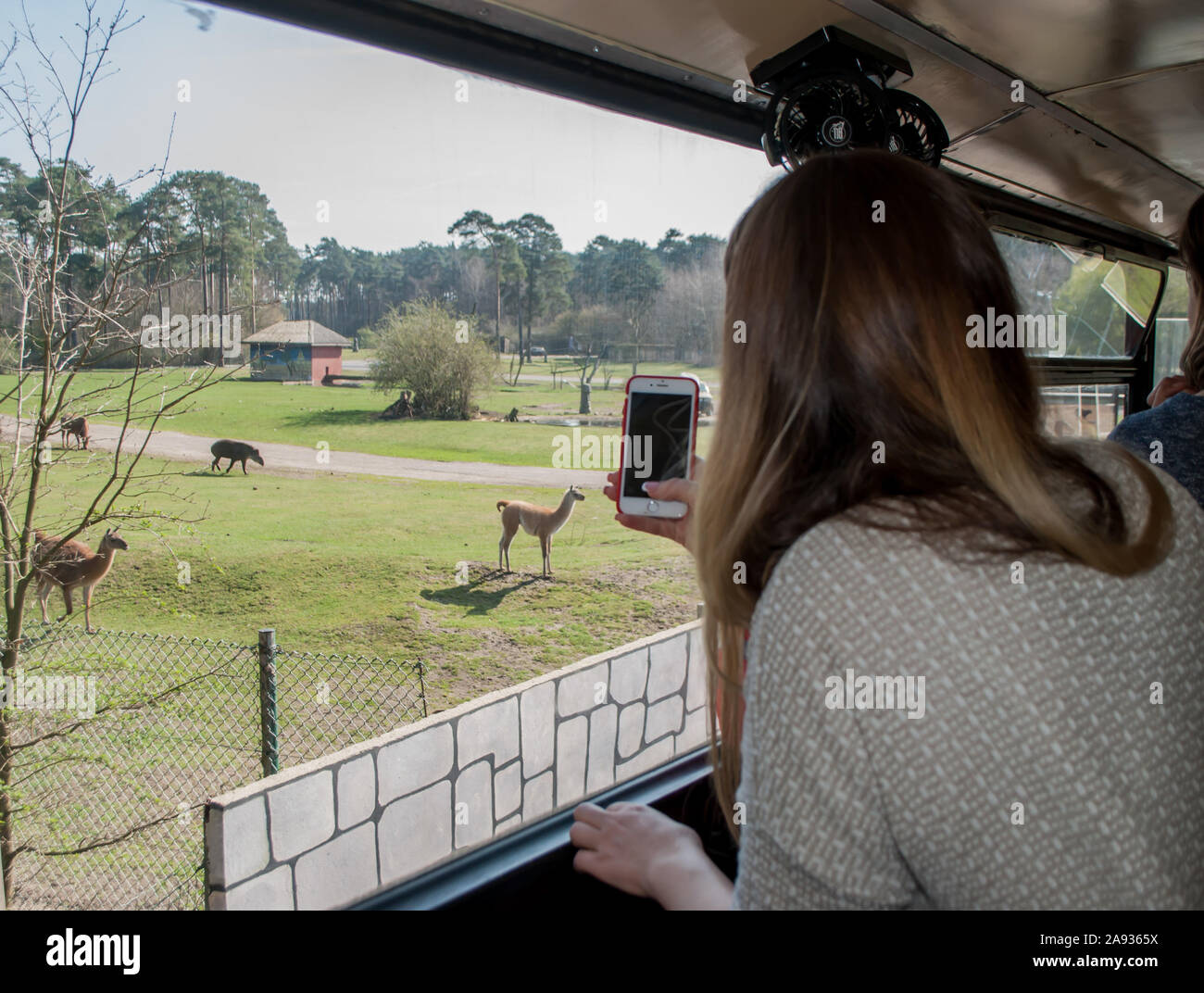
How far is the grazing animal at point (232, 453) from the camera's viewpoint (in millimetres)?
1572

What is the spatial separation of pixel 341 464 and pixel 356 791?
685 millimetres

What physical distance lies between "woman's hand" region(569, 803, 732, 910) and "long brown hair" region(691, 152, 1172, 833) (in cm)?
35

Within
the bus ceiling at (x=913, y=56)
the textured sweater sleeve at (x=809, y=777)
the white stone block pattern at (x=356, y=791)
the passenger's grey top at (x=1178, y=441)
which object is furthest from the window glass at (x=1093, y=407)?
the textured sweater sleeve at (x=809, y=777)

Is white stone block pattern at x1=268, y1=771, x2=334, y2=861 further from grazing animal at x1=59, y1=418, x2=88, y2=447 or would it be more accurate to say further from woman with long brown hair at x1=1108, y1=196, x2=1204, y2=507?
woman with long brown hair at x1=1108, y1=196, x2=1204, y2=507

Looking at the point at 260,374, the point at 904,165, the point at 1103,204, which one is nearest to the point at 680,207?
the point at 260,374

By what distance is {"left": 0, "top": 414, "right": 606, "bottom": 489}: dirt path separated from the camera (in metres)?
1.47

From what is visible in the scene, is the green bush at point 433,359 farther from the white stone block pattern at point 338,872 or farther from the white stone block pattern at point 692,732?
the white stone block pattern at point 692,732

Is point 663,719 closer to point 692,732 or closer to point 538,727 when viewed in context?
point 692,732

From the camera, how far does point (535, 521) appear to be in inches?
80.8

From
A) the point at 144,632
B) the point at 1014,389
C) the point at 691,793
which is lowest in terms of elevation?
the point at 691,793

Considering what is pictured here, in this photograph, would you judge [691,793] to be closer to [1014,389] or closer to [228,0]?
[1014,389]

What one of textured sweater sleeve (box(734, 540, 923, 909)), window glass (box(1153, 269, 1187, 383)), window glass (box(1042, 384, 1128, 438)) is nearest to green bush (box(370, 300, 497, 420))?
textured sweater sleeve (box(734, 540, 923, 909))

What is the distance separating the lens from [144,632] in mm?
1533
